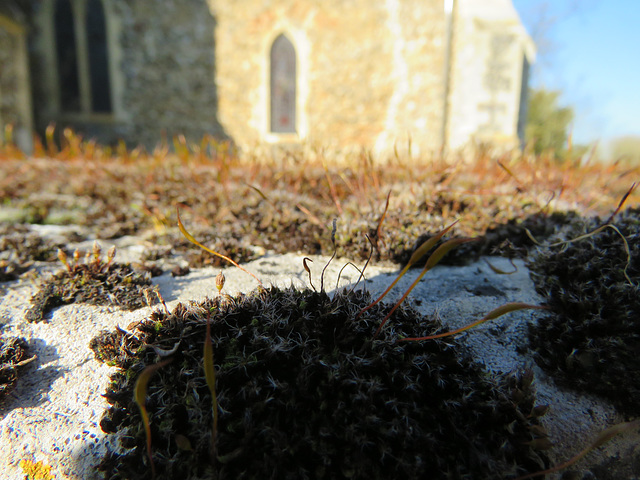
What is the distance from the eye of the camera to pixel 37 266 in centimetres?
297

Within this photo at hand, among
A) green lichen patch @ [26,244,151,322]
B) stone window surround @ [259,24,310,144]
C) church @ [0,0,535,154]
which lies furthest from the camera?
stone window surround @ [259,24,310,144]

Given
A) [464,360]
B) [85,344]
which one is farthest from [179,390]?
[464,360]

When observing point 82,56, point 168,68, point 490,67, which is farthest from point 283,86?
point 82,56

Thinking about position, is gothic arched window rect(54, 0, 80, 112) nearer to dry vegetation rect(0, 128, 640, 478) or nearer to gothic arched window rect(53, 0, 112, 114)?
gothic arched window rect(53, 0, 112, 114)

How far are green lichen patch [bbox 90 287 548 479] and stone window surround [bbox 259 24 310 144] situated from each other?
10361mm

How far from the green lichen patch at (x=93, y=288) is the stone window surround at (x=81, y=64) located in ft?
38.8

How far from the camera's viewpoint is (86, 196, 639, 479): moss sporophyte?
141 centimetres

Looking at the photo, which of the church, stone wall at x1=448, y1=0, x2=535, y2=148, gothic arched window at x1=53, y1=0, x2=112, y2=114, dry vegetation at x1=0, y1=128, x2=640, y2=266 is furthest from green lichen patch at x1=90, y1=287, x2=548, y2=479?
gothic arched window at x1=53, y1=0, x2=112, y2=114

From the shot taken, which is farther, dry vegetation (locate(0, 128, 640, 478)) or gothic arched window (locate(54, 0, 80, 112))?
gothic arched window (locate(54, 0, 80, 112))

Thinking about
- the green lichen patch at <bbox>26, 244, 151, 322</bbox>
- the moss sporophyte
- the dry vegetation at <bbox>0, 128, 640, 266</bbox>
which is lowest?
the moss sporophyte

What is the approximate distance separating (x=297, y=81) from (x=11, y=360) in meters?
12.1

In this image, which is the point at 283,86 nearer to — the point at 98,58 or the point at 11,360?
the point at 98,58

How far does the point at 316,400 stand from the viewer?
156 centimetres

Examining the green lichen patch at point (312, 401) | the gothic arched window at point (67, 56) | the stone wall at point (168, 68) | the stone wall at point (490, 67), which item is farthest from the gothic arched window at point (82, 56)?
the green lichen patch at point (312, 401)
